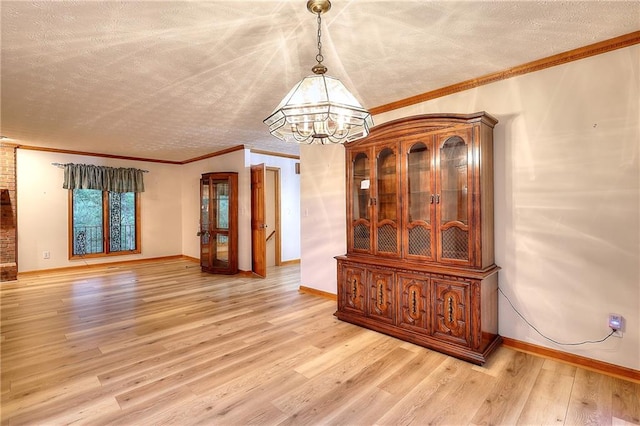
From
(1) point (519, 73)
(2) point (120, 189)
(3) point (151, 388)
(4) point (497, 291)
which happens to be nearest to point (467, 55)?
(1) point (519, 73)

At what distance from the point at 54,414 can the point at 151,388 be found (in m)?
0.54

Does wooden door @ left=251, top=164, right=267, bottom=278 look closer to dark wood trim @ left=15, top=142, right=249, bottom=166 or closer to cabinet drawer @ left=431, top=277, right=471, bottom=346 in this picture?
dark wood trim @ left=15, top=142, right=249, bottom=166

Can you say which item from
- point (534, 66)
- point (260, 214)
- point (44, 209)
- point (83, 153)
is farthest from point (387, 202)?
point (44, 209)

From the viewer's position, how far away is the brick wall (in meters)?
5.51

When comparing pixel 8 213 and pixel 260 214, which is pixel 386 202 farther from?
pixel 8 213

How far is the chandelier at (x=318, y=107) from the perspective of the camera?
168cm

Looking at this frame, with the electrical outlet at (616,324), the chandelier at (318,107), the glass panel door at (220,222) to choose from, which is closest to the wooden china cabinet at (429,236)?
the electrical outlet at (616,324)

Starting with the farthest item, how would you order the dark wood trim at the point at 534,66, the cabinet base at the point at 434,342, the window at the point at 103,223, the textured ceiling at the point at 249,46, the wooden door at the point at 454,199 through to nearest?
the window at the point at 103,223 < the wooden door at the point at 454,199 < the cabinet base at the point at 434,342 < the dark wood trim at the point at 534,66 < the textured ceiling at the point at 249,46

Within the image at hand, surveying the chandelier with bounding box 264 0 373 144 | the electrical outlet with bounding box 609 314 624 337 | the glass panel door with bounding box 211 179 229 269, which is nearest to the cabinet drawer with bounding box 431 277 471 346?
the electrical outlet with bounding box 609 314 624 337

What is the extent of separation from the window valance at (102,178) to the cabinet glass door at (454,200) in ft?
21.7

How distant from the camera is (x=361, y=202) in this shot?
344 centimetres

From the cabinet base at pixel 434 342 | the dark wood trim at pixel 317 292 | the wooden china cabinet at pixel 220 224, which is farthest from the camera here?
the wooden china cabinet at pixel 220 224

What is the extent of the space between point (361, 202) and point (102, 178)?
5863 millimetres

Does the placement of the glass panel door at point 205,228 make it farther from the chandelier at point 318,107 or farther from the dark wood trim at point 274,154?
the chandelier at point 318,107
